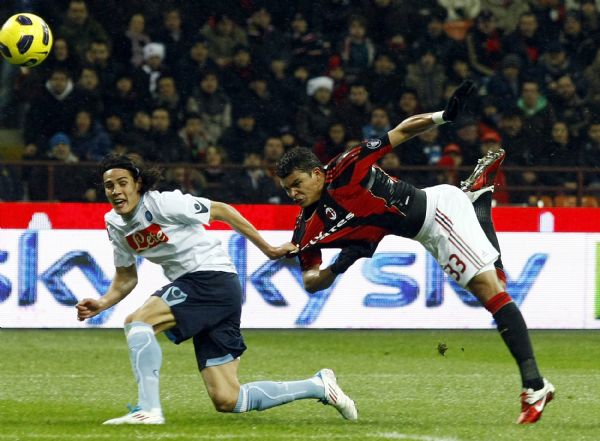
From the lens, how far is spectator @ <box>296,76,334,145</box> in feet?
48.6

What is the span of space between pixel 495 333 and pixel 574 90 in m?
4.22

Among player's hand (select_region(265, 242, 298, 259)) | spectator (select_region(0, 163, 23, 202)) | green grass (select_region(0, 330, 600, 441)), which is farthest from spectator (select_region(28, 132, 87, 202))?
player's hand (select_region(265, 242, 298, 259))

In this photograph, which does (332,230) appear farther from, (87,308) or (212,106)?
(212,106)

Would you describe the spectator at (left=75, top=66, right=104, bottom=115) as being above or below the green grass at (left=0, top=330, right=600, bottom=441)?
above

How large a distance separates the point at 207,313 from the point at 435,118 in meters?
1.57

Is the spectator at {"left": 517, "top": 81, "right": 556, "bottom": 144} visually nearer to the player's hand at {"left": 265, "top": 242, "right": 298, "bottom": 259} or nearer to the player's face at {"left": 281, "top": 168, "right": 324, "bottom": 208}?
the player's face at {"left": 281, "top": 168, "right": 324, "bottom": 208}

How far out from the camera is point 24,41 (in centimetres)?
1038

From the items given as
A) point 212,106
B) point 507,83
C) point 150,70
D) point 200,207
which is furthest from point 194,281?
point 507,83

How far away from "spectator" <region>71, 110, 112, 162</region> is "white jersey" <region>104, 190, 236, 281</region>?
7197 millimetres

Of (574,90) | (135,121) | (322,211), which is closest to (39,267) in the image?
(135,121)

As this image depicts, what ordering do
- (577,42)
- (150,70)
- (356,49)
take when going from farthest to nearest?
(577,42)
(356,49)
(150,70)

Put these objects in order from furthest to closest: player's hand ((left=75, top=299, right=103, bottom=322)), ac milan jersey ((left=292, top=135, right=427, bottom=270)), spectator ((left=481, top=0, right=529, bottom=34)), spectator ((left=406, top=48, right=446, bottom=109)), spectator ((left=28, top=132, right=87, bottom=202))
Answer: spectator ((left=481, top=0, right=529, bottom=34)) → spectator ((left=406, top=48, right=446, bottom=109)) → spectator ((left=28, top=132, right=87, bottom=202)) → ac milan jersey ((left=292, top=135, right=427, bottom=270)) → player's hand ((left=75, top=299, right=103, bottom=322))

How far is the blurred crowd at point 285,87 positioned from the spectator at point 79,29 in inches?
0.6

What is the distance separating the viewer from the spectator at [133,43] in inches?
589
